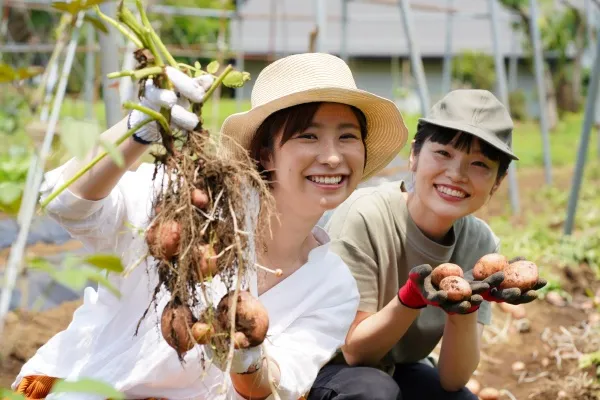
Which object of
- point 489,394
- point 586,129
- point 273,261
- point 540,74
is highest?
point 273,261

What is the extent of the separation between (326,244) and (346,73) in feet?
1.47

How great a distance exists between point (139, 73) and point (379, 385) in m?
1.10

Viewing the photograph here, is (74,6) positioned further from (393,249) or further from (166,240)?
(393,249)

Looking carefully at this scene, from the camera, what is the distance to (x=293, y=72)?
78.7 inches

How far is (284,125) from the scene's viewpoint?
78.7 inches

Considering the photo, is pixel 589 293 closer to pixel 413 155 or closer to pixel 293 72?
pixel 413 155

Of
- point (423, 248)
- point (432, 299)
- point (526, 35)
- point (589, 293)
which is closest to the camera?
point (432, 299)

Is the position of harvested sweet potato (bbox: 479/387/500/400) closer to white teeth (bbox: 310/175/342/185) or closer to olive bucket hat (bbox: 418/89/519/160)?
olive bucket hat (bbox: 418/89/519/160)

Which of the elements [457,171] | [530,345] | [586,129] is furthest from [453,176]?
[586,129]

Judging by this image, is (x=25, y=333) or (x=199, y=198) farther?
(x=25, y=333)

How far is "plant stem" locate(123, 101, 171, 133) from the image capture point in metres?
1.39

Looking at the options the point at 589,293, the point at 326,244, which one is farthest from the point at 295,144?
the point at 589,293

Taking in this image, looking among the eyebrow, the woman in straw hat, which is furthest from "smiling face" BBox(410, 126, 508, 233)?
the eyebrow

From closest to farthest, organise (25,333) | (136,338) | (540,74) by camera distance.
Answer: (136,338) < (25,333) < (540,74)
